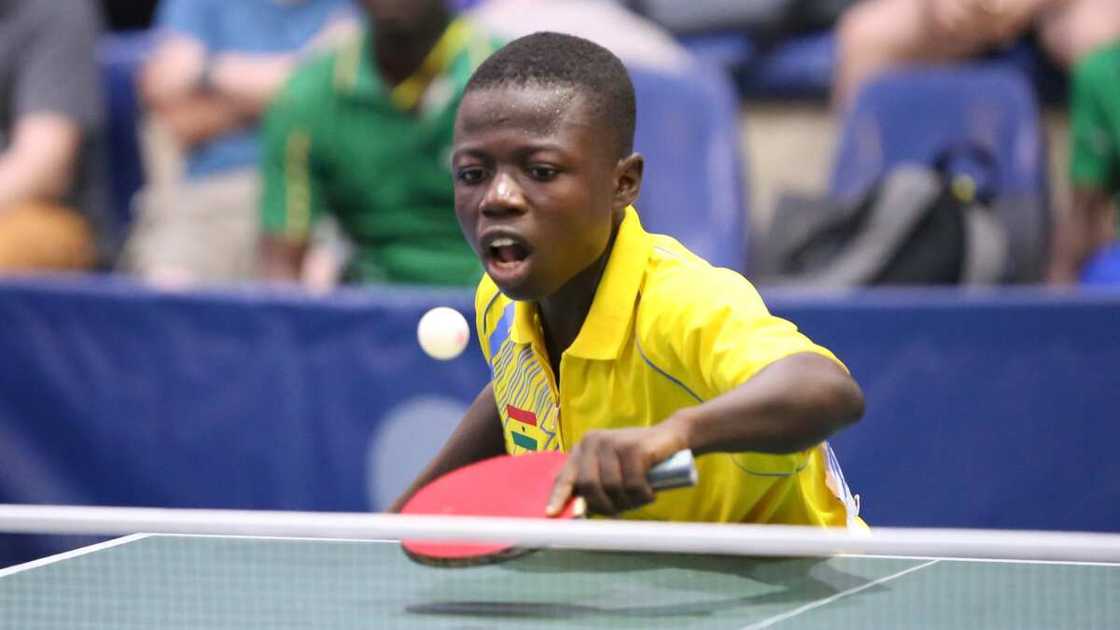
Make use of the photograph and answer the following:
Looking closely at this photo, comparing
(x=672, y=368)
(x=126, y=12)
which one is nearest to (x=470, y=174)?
(x=672, y=368)

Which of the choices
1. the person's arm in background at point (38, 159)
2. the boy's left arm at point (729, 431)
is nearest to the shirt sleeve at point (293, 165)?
the person's arm in background at point (38, 159)

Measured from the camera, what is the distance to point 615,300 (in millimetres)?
2338

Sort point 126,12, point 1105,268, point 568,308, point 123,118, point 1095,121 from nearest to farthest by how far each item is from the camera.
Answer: point 568,308 < point 1105,268 < point 1095,121 < point 123,118 < point 126,12

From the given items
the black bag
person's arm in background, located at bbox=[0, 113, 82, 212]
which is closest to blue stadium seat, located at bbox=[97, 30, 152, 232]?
person's arm in background, located at bbox=[0, 113, 82, 212]

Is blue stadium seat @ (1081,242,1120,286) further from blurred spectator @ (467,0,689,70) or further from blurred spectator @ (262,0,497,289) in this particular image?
blurred spectator @ (262,0,497,289)

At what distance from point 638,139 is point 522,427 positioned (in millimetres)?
3322

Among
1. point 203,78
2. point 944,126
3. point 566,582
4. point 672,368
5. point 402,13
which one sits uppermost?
point 402,13

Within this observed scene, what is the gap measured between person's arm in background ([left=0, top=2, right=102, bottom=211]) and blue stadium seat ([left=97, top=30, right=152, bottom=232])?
1.07 ft

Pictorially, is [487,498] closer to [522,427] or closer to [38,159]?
[522,427]

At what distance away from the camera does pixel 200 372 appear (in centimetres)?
479

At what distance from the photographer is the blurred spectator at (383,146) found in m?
5.12

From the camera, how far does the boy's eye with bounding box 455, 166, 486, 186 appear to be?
228cm

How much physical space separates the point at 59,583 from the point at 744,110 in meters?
4.62

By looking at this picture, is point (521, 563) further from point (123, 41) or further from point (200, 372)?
point (123, 41)
